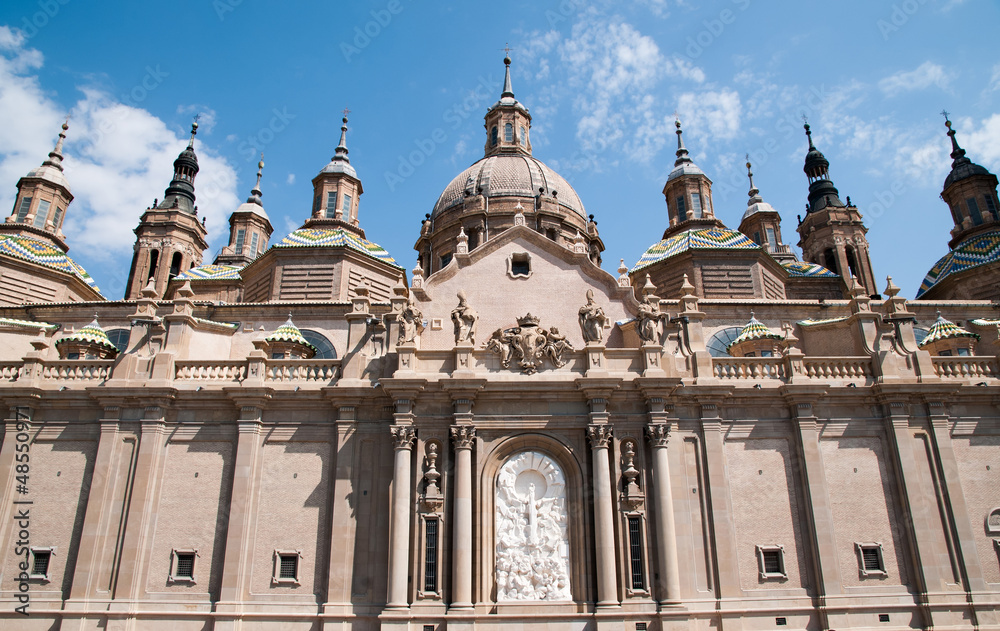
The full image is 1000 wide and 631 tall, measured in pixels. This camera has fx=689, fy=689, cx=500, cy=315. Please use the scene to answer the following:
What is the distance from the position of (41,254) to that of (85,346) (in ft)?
48.3

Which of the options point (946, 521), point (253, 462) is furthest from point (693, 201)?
point (253, 462)

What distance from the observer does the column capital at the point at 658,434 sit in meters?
22.4

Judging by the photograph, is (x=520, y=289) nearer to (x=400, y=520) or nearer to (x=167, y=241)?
(x=400, y=520)

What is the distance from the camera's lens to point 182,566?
21.8 meters

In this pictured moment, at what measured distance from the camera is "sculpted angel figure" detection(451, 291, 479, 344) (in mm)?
23938

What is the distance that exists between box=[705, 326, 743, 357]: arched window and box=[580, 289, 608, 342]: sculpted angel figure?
9.93 metres

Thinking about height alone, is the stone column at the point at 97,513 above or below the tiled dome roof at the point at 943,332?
below

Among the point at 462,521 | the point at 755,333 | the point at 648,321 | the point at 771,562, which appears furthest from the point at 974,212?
the point at 462,521

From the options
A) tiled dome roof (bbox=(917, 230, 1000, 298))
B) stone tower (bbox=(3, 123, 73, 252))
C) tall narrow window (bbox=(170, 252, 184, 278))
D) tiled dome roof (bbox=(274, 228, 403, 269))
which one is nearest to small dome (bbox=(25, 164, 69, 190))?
stone tower (bbox=(3, 123, 73, 252))

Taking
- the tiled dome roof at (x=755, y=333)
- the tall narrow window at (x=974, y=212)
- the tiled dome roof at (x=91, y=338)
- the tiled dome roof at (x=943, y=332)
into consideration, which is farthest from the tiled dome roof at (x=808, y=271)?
the tiled dome roof at (x=91, y=338)

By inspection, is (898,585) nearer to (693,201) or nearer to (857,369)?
(857,369)

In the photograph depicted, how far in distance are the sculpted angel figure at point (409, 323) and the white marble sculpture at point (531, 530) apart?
5.48 m

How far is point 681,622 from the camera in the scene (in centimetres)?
2045

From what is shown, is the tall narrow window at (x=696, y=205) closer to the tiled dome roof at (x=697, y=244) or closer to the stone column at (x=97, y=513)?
the tiled dome roof at (x=697, y=244)
